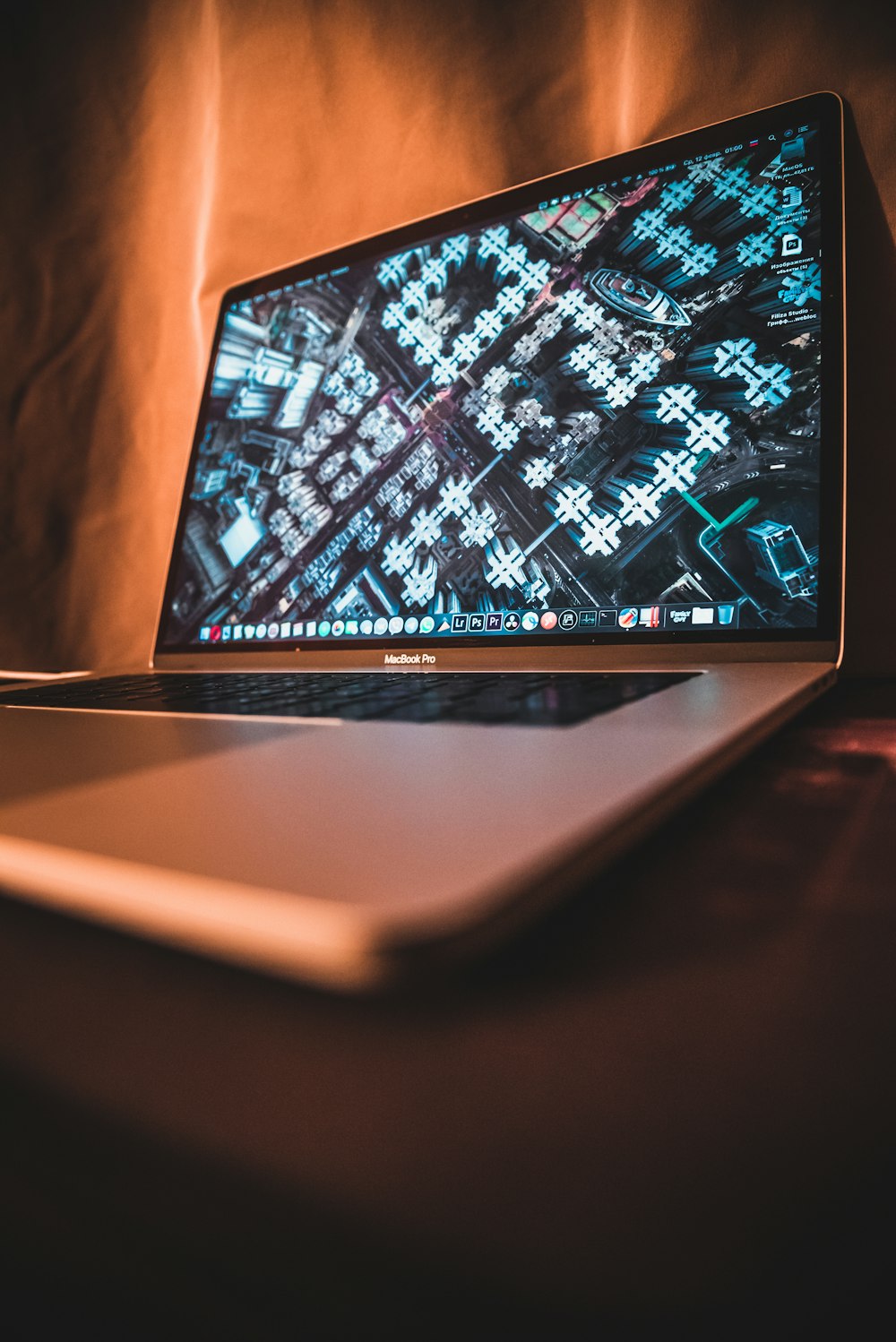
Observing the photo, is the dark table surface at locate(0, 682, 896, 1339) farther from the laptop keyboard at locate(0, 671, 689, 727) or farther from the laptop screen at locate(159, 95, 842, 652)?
the laptop screen at locate(159, 95, 842, 652)

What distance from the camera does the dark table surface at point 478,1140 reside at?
0.45ft

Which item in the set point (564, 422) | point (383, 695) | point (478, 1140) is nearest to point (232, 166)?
point (564, 422)

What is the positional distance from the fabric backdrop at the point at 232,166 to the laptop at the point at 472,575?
0.52ft

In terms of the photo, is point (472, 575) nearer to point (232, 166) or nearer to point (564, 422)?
point (564, 422)

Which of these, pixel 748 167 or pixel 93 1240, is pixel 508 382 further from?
pixel 93 1240

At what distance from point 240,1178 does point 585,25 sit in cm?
102

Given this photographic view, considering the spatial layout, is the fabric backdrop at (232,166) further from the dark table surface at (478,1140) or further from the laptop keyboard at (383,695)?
the dark table surface at (478,1140)

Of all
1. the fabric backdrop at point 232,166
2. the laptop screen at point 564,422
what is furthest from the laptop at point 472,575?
the fabric backdrop at point 232,166

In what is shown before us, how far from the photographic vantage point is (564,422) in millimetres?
659

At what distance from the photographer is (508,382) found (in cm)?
69

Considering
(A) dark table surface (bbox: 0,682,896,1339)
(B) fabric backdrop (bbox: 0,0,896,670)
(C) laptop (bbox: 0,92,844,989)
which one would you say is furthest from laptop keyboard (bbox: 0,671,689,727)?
(B) fabric backdrop (bbox: 0,0,896,670)

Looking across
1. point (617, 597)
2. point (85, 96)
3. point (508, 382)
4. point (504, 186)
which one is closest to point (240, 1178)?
point (617, 597)

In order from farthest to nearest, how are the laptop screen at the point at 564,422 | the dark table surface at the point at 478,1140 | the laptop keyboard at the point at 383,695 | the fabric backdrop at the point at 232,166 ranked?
the fabric backdrop at the point at 232,166, the laptop screen at the point at 564,422, the laptop keyboard at the point at 383,695, the dark table surface at the point at 478,1140

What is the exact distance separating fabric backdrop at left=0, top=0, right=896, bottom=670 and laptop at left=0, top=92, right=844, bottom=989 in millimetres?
159
